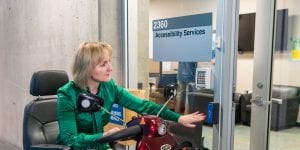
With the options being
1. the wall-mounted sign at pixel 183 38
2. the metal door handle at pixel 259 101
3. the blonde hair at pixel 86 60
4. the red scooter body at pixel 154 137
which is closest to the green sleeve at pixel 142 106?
the blonde hair at pixel 86 60

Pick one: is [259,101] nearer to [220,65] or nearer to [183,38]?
[220,65]

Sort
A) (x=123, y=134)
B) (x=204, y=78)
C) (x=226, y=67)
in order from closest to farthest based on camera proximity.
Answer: (x=123, y=134) < (x=226, y=67) < (x=204, y=78)

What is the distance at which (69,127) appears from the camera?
1624 mm

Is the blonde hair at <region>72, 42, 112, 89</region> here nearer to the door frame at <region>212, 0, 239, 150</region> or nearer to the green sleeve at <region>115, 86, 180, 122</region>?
the green sleeve at <region>115, 86, 180, 122</region>

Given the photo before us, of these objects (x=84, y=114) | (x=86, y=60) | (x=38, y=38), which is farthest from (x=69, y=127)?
(x=38, y=38)

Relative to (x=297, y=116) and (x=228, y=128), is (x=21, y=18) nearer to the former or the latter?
(x=228, y=128)

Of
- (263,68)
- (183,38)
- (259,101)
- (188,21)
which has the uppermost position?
(188,21)

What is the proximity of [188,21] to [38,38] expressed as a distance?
2140mm

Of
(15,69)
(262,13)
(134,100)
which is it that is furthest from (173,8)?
(15,69)

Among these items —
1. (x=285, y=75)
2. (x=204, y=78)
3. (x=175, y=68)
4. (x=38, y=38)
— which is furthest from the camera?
(x=38, y=38)

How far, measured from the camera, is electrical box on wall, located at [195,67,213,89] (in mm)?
2258

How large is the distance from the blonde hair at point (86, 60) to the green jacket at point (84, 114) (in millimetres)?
46

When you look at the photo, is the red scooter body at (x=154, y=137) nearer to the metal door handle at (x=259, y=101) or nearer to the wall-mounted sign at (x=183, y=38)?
the wall-mounted sign at (x=183, y=38)

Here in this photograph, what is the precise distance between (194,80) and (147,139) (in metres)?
1.25
